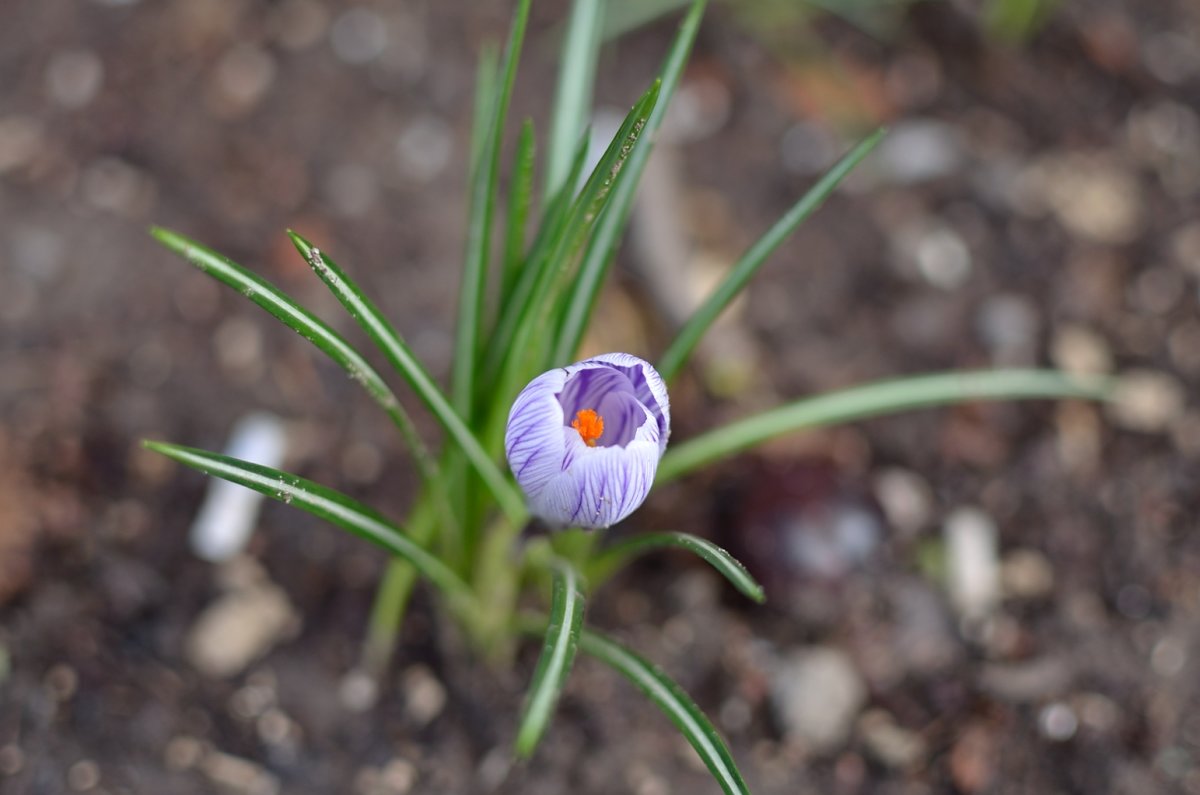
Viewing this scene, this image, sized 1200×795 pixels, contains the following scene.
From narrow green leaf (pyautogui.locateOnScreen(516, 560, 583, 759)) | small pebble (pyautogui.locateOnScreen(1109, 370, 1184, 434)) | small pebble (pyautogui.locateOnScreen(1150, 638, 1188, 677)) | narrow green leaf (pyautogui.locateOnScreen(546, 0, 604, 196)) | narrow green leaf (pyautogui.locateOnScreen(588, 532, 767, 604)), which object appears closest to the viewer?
narrow green leaf (pyautogui.locateOnScreen(516, 560, 583, 759))

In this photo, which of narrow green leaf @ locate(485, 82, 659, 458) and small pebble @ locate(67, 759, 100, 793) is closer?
narrow green leaf @ locate(485, 82, 659, 458)

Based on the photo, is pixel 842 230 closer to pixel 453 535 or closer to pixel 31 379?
pixel 453 535

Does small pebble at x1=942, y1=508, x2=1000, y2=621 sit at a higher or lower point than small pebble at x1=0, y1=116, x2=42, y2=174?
lower

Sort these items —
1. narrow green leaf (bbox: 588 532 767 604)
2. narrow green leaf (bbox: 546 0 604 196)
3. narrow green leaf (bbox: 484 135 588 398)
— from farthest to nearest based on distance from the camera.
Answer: narrow green leaf (bbox: 546 0 604 196) → narrow green leaf (bbox: 484 135 588 398) → narrow green leaf (bbox: 588 532 767 604)

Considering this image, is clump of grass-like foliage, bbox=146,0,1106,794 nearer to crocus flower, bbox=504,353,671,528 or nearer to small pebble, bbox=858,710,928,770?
crocus flower, bbox=504,353,671,528

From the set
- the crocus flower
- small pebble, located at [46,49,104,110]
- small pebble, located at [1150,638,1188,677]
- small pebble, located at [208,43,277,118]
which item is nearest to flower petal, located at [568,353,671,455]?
the crocus flower

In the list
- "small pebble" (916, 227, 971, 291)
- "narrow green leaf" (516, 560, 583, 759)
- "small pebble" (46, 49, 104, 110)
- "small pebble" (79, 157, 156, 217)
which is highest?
"small pebble" (46, 49, 104, 110)

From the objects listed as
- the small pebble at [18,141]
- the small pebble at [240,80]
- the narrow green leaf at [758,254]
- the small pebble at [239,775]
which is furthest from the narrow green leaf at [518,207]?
the small pebble at [18,141]

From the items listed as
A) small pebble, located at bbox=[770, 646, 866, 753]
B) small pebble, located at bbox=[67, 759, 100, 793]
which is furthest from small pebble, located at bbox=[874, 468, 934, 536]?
small pebble, located at bbox=[67, 759, 100, 793]
